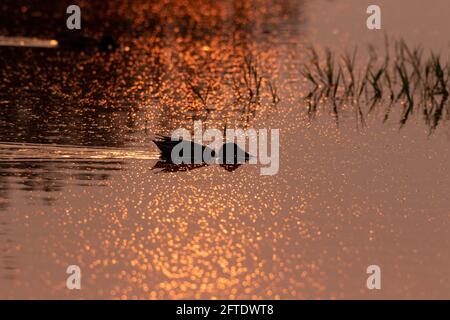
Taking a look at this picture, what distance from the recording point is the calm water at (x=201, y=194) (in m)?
12.8

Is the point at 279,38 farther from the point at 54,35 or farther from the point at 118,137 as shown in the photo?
the point at 118,137

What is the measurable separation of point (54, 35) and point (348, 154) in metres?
16.6

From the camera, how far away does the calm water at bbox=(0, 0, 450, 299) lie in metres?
12.8

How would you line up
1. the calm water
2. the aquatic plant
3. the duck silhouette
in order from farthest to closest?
the aquatic plant → the duck silhouette → the calm water

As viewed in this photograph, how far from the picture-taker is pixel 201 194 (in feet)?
52.8

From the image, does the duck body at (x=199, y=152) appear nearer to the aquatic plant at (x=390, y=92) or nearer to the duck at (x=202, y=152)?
the duck at (x=202, y=152)

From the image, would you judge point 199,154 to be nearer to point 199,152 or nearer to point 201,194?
point 199,152

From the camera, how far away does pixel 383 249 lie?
13930 millimetres

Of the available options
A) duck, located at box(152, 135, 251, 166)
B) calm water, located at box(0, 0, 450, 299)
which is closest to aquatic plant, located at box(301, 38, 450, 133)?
calm water, located at box(0, 0, 450, 299)

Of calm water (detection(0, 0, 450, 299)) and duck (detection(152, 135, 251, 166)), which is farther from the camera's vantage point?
duck (detection(152, 135, 251, 166))

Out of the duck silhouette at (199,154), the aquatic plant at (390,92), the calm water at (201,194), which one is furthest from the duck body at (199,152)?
the aquatic plant at (390,92)

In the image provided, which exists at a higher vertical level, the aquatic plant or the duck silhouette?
the aquatic plant

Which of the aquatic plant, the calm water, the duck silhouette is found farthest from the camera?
the aquatic plant

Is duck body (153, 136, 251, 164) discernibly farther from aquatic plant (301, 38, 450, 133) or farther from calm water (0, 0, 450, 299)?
aquatic plant (301, 38, 450, 133)
